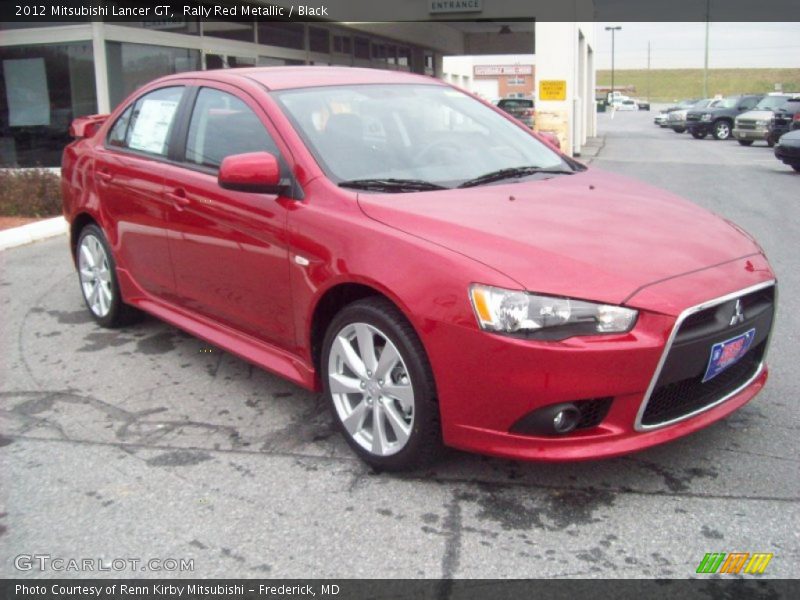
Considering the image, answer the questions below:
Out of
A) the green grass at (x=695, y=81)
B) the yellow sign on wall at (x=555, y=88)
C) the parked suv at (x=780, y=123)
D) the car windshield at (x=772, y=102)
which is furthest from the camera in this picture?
the green grass at (x=695, y=81)

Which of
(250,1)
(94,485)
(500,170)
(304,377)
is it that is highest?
(250,1)

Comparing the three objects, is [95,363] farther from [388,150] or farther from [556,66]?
[556,66]

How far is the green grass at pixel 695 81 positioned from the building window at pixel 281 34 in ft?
363

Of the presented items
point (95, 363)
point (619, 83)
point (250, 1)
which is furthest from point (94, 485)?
point (619, 83)

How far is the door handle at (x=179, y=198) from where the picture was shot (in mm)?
4289

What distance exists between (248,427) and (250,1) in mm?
13350

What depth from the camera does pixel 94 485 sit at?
3.35 metres

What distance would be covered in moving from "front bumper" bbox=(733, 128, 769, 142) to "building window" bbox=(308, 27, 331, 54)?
13160 millimetres

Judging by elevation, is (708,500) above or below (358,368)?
below

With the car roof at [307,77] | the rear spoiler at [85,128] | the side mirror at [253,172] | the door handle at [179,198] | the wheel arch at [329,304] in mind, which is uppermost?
the car roof at [307,77]

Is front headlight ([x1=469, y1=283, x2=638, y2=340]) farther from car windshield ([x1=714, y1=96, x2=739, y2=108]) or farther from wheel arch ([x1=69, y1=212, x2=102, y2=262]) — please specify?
car windshield ([x1=714, y1=96, x2=739, y2=108])

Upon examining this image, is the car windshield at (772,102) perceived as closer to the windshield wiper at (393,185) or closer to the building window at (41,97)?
the building window at (41,97)

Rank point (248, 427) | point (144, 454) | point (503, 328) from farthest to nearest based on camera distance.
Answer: point (248, 427) → point (144, 454) → point (503, 328)

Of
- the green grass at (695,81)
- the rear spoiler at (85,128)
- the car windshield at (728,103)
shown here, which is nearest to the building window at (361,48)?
the car windshield at (728,103)
